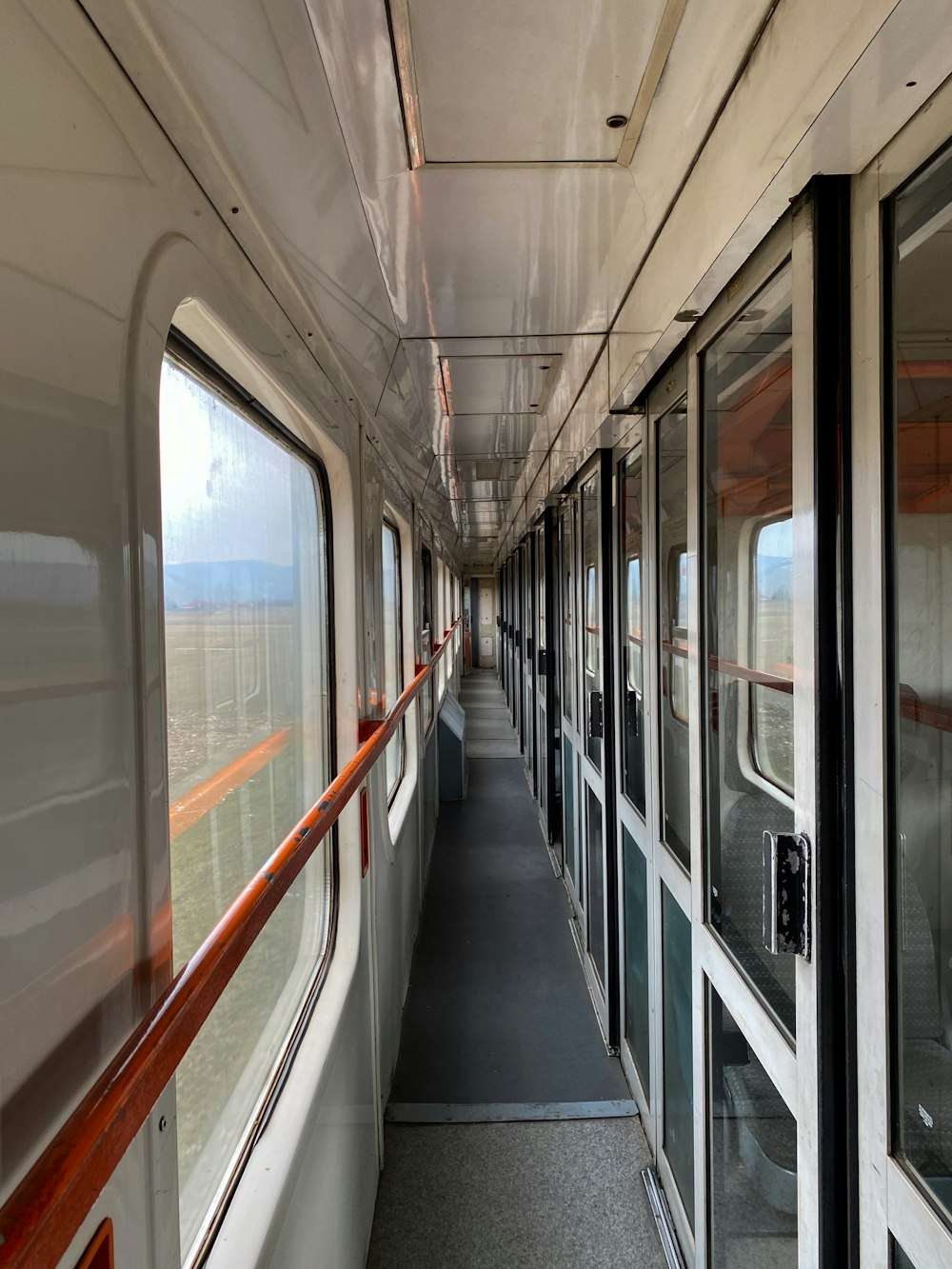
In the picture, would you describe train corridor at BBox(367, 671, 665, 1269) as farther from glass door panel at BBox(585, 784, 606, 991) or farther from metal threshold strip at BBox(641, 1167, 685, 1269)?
glass door panel at BBox(585, 784, 606, 991)

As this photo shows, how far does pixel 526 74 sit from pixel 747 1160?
2.08 meters

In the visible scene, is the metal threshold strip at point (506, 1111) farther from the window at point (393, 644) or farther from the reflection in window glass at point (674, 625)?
the window at point (393, 644)

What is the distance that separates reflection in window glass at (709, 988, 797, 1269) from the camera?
4.46 ft

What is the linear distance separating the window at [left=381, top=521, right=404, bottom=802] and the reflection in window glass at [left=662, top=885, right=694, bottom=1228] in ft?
6.43

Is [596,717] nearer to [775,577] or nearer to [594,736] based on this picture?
[594,736]

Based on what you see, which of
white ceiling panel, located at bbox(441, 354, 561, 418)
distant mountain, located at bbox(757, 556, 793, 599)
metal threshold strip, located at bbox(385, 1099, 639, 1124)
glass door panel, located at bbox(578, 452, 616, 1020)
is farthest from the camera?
glass door panel, located at bbox(578, 452, 616, 1020)

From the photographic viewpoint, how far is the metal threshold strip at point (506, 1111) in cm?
263

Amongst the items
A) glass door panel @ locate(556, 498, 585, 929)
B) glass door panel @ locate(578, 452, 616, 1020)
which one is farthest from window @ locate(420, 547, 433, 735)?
glass door panel @ locate(578, 452, 616, 1020)

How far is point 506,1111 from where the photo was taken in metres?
2.67

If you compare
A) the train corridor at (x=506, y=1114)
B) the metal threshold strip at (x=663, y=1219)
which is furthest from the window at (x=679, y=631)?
the train corridor at (x=506, y=1114)

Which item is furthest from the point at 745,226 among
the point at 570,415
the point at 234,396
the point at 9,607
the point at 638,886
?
the point at 638,886

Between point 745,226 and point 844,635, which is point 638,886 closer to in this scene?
point 844,635

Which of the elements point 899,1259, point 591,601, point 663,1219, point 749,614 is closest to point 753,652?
point 749,614

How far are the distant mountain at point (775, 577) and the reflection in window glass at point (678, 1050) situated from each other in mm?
981
